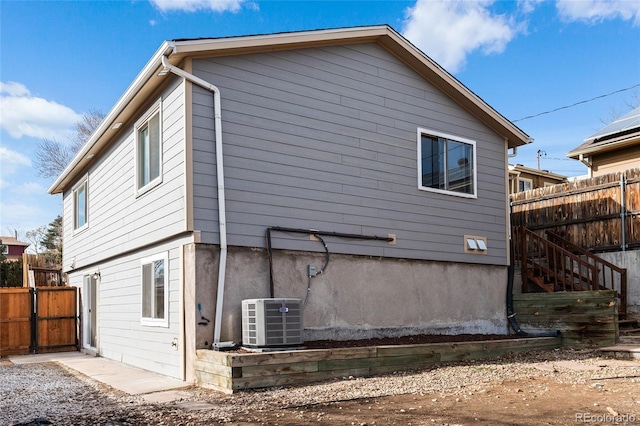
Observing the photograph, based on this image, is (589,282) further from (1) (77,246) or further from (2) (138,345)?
(1) (77,246)

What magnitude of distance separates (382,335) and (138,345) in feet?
13.7

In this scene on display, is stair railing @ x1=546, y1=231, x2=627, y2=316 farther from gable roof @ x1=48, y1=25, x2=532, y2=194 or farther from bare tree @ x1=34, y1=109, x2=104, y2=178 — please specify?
bare tree @ x1=34, y1=109, x2=104, y2=178

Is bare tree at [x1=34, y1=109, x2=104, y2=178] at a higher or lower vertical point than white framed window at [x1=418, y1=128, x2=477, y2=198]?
higher

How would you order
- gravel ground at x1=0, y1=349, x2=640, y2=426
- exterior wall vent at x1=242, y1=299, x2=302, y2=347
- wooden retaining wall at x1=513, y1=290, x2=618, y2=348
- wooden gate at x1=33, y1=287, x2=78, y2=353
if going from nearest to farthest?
gravel ground at x1=0, y1=349, x2=640, y2=426, exterior wall vent at x1=242, y1=299, x2=302, y2=347, wooden retaining wall at x1=513, y1=290, x2=618, y2=348, wooden gate at x1=33, y1=287, x2=78, y2=353

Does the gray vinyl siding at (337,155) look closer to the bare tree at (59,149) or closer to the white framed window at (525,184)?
the white framed window at (525,184)

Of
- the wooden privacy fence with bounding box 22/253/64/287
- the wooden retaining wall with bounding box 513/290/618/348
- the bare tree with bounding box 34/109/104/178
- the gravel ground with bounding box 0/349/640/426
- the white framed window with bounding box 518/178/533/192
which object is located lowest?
the gravel ground with bounding box 0/349/640/426

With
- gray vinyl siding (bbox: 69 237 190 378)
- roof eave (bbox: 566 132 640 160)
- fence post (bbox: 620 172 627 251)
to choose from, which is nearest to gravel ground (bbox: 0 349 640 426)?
gray vinyl siding (bbox: 69 237 190 378)

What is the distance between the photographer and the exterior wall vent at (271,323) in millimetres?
7582

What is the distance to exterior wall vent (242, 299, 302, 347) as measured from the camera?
7582 mm

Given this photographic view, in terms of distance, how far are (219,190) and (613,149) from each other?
12093 mm

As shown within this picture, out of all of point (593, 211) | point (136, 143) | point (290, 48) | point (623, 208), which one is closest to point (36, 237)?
point (136, 143)

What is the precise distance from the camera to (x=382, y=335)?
9805 mm

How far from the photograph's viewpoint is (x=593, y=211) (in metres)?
13.1

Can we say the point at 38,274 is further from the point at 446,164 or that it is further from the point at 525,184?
the point at 525,184
